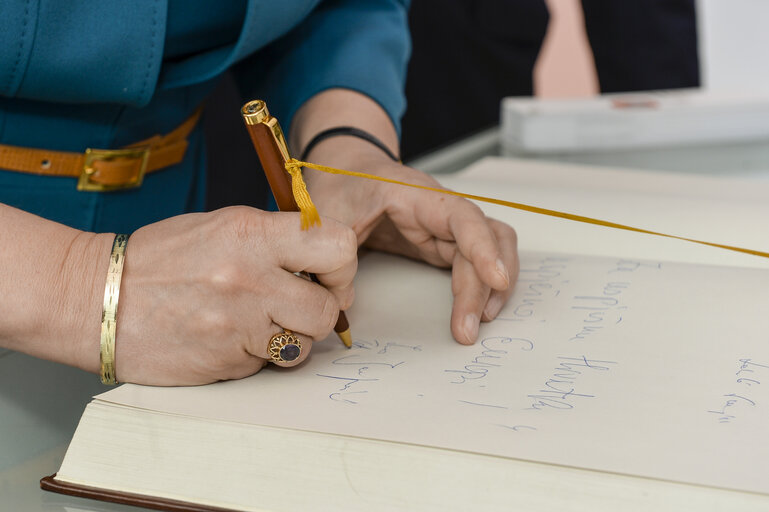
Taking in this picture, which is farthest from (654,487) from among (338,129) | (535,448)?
(338,129)

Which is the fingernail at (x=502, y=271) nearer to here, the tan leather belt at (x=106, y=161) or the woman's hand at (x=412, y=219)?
the woman's hand at (x=412, y=219)

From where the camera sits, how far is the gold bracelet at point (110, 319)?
494 millimetres

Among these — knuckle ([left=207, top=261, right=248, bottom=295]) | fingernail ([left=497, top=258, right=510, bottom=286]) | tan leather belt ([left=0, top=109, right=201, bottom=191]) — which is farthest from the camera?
tan leather belt ([left=0, top=109, right=201, bottom=191])

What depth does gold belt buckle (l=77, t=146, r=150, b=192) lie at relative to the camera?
768mm

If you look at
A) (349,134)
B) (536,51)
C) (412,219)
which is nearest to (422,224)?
(412,219)

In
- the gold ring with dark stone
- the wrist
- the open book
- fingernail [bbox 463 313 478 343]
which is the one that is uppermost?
the wrist

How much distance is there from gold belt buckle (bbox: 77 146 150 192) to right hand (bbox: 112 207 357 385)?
0.96 feet

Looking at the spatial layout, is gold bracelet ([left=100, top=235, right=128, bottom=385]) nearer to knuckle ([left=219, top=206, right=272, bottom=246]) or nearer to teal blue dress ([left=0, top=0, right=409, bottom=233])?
knuckle ([left=219, top=206, right=272, bottom=246])

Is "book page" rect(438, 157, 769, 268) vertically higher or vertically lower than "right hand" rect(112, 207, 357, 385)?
lower

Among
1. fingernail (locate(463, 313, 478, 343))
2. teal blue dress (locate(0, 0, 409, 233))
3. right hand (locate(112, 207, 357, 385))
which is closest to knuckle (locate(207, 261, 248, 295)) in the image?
right hand (locate(112, 207, 357, 385))

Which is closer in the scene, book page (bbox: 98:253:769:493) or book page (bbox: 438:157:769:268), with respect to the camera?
book page (bbox: 98:253:769:493)

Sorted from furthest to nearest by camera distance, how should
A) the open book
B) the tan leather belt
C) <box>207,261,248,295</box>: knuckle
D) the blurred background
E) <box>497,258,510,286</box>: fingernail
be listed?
the blurred background
the tan leather belt
<box>497,258,510,286</box>: fingernail
<box>207,261,248,295</box>: knuckle
the open book

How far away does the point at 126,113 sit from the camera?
77 centimetres

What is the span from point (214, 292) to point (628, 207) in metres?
0.49
